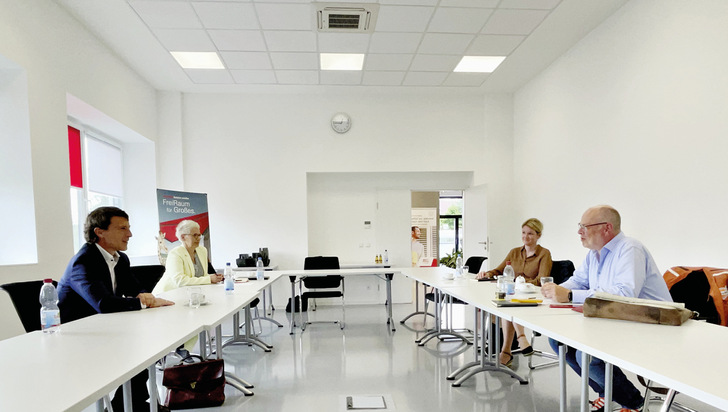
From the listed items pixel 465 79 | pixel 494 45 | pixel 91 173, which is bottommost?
pixel 91 173

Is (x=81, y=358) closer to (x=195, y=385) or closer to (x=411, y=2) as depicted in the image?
(x=195, y=385)

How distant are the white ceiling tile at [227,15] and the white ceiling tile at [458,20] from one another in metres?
1.94

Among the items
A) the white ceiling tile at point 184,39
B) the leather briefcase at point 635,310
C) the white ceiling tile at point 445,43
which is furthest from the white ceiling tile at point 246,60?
the leather briefcase at point 635,310

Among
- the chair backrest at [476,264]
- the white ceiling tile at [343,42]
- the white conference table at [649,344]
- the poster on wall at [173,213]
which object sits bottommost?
the chair backrest at [476,264]

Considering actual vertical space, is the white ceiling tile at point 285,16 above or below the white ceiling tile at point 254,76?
above

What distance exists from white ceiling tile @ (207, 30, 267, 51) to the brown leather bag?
355 cm

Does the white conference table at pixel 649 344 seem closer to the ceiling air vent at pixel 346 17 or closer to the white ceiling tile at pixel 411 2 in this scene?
the white ceiling tile at pixel 411 2

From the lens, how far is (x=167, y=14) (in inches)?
168

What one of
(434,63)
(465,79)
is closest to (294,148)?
(434,63)

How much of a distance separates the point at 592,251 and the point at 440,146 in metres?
4.70

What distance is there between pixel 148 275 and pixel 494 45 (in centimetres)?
472

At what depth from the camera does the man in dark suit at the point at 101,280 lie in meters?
2.34

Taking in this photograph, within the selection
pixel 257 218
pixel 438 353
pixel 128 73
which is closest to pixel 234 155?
pixel 257 218

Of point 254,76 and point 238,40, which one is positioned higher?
point 238,40
